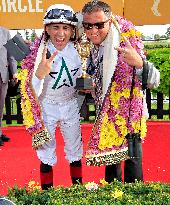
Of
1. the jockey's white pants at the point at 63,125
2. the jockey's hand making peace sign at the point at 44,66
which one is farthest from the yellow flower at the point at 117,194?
the jockey's white pants at the point at 63,125

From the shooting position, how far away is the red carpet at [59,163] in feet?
17.2

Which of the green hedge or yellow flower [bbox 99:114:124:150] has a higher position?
yellow flower [bbox 99:114:124:150]

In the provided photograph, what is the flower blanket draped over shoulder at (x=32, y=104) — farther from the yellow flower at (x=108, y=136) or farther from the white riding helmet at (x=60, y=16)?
the yellow flower at (x=108, y=136)

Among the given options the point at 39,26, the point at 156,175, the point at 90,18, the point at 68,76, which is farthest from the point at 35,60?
the point at 39,26

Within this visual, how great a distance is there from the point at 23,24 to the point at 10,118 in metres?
1.96

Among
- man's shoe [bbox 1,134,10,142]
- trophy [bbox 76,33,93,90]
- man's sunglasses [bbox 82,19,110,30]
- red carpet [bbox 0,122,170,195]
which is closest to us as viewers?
man's sunglasses [bbox 82,19,110,30]

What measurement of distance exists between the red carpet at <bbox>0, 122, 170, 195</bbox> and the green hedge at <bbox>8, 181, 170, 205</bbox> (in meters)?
1.96

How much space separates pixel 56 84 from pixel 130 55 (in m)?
0.81

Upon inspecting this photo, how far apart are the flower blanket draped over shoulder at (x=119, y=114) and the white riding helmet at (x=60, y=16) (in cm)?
36

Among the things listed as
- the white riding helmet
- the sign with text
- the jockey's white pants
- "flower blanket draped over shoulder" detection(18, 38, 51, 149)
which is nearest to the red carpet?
the jockey's white pants

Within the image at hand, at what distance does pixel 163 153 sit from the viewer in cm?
616

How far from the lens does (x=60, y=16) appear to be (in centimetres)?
384

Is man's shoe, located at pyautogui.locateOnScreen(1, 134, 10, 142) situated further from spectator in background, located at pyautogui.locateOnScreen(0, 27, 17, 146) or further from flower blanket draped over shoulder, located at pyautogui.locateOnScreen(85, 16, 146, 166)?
flower blanket draped over shoulder, located at pyautogui.locateOnScreen(85, 16, 146, 166)

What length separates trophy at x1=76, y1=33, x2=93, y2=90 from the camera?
12.2 ft
